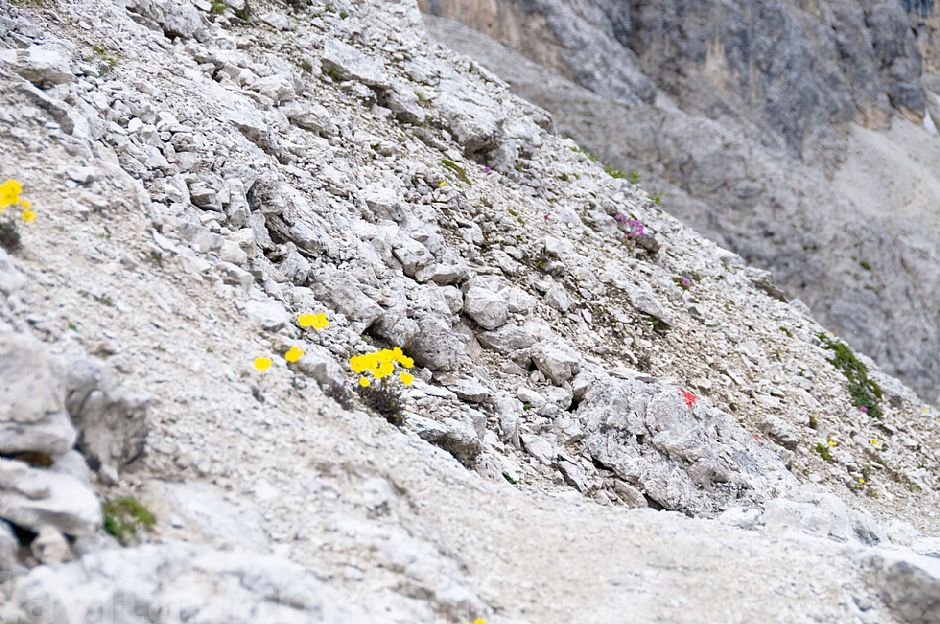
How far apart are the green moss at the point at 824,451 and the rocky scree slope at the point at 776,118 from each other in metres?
23.1

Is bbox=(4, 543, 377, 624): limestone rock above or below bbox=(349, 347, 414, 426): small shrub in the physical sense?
above

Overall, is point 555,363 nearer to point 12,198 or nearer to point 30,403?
point 12,198

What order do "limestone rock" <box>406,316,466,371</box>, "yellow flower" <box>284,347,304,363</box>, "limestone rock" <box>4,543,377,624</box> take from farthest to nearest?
1. "limestone rock" <box>406,316,466,371</box>
2. "yellow flower" <box>284,347,304,363</box>
3. "limestone rock" <box>4,543,377,624</box>

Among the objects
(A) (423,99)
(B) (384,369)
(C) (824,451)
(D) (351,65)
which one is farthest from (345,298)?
(C) (824,451)

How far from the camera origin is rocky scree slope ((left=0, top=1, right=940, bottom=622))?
491cm

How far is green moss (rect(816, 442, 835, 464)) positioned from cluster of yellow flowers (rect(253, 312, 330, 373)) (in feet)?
35.8

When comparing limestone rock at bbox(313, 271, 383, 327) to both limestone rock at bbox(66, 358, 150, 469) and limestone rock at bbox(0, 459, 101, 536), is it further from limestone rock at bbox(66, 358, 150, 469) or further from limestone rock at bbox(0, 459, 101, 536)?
limestone rock at bbox(0, 459, 101, 536)

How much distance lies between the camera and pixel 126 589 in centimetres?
403

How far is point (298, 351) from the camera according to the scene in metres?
7.14

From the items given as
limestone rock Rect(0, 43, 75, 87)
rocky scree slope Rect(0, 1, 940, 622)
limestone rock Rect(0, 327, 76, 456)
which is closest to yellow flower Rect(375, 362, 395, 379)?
rocky scree slope Rect(0, 1, 940, 622)

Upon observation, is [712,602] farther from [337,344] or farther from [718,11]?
[718,11]

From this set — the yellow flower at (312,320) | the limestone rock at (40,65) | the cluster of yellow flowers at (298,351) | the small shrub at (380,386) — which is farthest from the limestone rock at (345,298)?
the limestone rock at (40,65)

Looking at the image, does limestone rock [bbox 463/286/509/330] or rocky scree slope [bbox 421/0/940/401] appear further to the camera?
rocky scree slope [bbox 421/0/940/401]

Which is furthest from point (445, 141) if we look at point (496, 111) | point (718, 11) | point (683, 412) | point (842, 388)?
point (718, 11)
